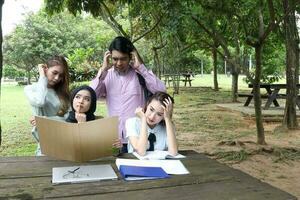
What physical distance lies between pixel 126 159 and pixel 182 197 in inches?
27.5

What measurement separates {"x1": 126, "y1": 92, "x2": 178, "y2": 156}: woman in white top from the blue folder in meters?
0.36

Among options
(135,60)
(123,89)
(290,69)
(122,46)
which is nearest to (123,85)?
(123,89)

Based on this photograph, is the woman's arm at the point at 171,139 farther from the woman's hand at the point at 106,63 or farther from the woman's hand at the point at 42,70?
the woman's hand at the point at 42,70

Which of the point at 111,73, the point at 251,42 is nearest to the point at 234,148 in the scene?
the point at 251,42

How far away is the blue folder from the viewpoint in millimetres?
2049

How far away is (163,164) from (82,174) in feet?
1.56

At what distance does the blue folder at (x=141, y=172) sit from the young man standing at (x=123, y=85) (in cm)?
97

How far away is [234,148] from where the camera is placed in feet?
22.3

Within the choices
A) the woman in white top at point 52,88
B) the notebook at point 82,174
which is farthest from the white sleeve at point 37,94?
the notebook at point 82,174

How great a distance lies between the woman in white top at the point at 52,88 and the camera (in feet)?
9.80

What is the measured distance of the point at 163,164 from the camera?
2305mm

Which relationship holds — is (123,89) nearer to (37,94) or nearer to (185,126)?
(37,94)

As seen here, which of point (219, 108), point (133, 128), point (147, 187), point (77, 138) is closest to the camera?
point (147, 187)

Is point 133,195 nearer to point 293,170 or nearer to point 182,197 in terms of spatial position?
point 182,197
